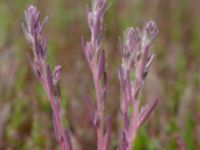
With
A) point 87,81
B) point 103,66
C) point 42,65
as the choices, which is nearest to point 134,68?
point 103,66

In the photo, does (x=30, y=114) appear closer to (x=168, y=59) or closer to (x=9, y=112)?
(x=9, y=112)

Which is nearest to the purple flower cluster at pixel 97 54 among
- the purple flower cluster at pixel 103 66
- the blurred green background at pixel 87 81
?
the purple flower cluster at pixel 103 66

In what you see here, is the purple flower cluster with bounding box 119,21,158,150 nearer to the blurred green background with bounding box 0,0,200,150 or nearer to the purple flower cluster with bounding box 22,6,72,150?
the purple flower cluster with bounding box 22,6,72,150

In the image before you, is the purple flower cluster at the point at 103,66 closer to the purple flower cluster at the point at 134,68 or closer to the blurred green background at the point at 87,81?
the purple flower cluster at the point at 134,68

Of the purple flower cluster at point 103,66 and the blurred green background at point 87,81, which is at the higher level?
the purple flower cluster at point 103,66

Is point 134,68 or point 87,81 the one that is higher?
point 134,68

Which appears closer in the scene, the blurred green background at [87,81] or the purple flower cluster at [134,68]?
the purple flower cluster at [134,68]

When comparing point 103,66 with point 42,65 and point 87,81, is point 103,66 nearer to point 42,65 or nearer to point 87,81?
point 42,65
